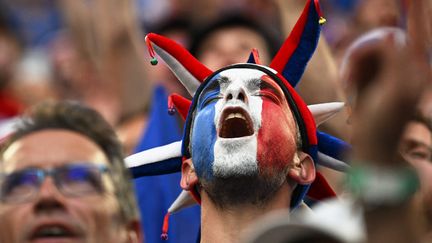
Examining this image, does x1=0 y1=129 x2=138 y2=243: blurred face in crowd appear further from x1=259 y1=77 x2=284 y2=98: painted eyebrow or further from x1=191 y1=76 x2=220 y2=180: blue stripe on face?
x1=259 y1=77 x2=284 y2=98: painted eyebrow

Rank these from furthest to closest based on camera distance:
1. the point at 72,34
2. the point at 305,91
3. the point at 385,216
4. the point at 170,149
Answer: the point at 72,34, the point at 305,91, the point at 170,149, the point at 385,216

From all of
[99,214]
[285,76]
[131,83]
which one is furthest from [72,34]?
[99,214]

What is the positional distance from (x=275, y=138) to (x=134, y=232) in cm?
69

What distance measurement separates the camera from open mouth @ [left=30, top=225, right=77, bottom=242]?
3.28 meters

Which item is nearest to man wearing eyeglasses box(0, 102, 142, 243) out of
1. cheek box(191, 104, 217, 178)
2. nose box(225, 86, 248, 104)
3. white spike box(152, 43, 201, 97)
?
cheek box(191, 104, 217, 178)

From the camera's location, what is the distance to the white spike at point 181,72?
445 centimetres

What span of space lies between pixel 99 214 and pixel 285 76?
1344mm

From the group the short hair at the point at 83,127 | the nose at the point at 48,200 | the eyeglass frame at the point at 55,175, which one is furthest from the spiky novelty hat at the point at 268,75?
the nose at the point at 48,200

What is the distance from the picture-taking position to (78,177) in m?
3.41

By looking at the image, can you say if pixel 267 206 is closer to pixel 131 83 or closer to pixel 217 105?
pixel 217 105

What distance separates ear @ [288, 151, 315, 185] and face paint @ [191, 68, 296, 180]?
0.17 feet

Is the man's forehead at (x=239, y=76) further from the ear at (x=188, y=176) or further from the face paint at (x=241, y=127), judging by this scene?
the ear at (x=188, y=176)

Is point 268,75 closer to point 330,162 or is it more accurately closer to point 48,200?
point 330,162

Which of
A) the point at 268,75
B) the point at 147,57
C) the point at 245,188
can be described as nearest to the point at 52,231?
the point at 245,188
